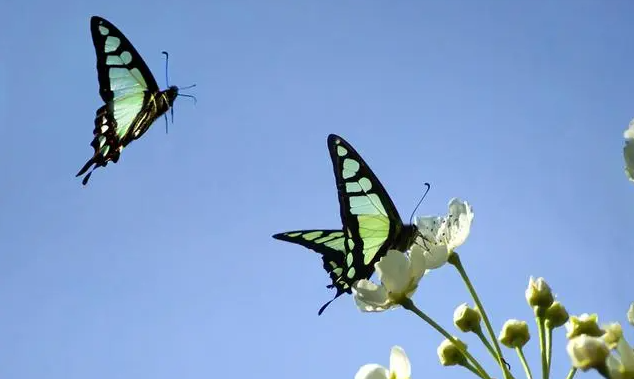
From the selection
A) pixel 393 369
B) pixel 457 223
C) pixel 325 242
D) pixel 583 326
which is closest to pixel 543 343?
pixel 583 326

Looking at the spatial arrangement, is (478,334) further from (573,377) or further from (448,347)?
(573,377)

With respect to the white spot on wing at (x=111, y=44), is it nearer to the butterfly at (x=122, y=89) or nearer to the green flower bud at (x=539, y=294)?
the butterfly at (x=122, y=89)

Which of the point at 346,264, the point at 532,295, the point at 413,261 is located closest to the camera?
the point at 532,295

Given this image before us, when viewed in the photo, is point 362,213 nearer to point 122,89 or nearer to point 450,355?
point 450,355

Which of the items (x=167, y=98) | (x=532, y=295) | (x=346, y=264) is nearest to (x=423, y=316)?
(x=532, y=295)

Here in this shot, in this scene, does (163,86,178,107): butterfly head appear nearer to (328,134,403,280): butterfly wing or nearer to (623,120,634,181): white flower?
(328,134,403,280): butterfly wing

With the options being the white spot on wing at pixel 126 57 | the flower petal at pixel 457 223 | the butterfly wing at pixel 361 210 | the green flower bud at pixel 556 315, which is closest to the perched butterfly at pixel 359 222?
the butterfly wing at pixel 361 210
